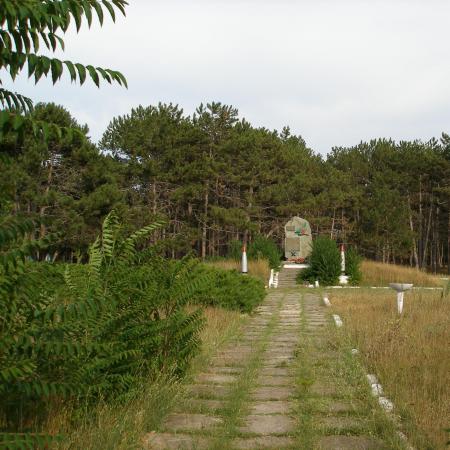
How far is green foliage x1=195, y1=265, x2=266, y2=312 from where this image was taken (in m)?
11.7

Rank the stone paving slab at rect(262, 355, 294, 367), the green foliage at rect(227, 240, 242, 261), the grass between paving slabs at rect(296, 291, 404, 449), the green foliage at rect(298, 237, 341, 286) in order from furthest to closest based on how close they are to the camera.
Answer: the green foliage at rect(227, 240, 242, 261) < the green foliage at rect(298, 237, 341, 286) < the stone paving slab at rect(262, 355, 294, 367) < the grass between paving slabs at rect(296, 291, 404, 449)

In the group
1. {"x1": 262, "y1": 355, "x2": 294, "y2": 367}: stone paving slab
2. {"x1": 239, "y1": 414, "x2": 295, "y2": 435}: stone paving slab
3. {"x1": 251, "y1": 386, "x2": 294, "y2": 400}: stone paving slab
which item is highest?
{"x1": 262, "y1": 355, "x2": 294, "y2": 367}: stone paving slab

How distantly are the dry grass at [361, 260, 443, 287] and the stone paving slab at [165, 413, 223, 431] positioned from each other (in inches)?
804

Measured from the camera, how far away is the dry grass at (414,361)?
452 cm

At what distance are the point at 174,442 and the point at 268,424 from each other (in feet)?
2.63

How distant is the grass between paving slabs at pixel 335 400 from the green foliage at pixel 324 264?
15.2m

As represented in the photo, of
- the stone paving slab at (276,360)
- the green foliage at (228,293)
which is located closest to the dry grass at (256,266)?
the green foliage at (228,293)

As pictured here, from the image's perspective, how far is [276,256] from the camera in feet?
86.4

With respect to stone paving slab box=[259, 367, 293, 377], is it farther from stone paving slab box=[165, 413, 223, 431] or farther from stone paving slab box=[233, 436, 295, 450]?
stone paving slab box=[233, 436, 295, 450]

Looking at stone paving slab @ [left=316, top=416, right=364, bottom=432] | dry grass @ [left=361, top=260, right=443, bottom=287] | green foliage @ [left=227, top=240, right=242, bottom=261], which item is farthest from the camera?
green foliage @ [left=227, top=240, right=242, bottom=261]

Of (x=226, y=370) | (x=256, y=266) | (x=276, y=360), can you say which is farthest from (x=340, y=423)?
(x=256, y=266)

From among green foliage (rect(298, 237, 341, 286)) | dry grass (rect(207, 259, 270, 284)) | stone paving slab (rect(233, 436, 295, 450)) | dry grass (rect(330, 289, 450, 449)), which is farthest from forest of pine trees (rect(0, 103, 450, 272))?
stone paving slab (rect(233, 436, 295, 450))

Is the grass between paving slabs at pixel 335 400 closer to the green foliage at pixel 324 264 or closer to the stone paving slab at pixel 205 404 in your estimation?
the stone paving slab at pixel 205 404

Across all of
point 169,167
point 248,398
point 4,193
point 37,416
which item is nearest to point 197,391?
point 248,398
